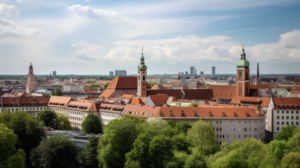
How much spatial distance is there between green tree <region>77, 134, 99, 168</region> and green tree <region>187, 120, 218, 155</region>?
16589 mm

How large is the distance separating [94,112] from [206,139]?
4277 centimetres

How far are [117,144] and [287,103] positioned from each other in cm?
4757

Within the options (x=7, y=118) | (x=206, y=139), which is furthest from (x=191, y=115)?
(x=7, y=118)

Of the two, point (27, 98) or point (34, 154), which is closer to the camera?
point (34, 154)

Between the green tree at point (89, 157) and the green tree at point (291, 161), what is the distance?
30.3 metres

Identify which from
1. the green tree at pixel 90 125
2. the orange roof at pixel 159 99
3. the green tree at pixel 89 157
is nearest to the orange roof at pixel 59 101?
the orange roof at pixel 159 99

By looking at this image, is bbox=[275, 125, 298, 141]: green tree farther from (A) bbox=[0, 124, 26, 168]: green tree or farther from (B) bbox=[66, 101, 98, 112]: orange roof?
(B) bbox=[66, 101, 98, 112]: orange roof

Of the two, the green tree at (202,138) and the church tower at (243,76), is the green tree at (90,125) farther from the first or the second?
the church tower at (243,76)

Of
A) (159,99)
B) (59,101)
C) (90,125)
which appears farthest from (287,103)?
(59,101)

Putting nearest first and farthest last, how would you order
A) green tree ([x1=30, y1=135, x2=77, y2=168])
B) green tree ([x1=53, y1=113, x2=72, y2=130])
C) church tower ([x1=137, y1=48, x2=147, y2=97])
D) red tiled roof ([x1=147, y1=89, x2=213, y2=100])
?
green tree ([x1=30, y1=135, x2=77, y2=168]), green tree ([x1=53, y1=113, x2=72, y2=130]), church tower ([x1=137, y1=48, x2=147, y2=97]), red tiled roof ([x1=147, y1=89, x2=213, y2=100])

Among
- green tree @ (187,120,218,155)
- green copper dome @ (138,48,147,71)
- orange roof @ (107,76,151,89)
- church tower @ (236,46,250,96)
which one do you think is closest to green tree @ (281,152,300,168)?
green tree @ (187,120,218,155)

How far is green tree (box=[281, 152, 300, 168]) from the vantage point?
165 ft

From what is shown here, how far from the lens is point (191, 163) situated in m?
52.6

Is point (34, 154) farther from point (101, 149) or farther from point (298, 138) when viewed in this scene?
point (298, 138)
